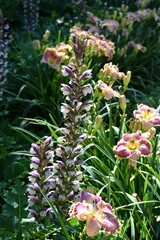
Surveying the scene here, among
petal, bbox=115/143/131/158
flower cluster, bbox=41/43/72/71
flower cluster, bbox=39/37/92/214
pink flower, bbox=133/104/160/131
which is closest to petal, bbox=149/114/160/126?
pink flower, bbox=133/104/160/131

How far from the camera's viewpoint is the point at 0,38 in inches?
122

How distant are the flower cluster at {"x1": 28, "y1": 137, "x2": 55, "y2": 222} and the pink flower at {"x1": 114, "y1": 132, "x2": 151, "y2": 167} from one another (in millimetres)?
400

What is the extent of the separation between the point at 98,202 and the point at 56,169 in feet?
0.96

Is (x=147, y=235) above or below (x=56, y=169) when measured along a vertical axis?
below

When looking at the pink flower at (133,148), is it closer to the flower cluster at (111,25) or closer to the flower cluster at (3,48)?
the flower cluster at (3,48)

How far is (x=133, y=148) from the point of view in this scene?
2.09 m

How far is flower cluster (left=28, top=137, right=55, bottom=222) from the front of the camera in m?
1.77

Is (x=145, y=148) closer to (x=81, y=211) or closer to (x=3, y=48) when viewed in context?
(x=81, y=211)

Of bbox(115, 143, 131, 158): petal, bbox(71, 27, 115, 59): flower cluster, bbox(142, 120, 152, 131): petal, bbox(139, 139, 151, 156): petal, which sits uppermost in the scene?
bbox(71, 27, 115, 59): flower cluster

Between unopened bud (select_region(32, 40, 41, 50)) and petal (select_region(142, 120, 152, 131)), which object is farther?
unopened bud (select_region(32, 40, 41, 50))

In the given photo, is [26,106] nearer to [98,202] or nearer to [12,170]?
[12,170]

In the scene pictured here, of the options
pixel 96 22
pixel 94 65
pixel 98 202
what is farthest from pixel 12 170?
pixel 96 22

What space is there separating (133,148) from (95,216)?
2.25 ft

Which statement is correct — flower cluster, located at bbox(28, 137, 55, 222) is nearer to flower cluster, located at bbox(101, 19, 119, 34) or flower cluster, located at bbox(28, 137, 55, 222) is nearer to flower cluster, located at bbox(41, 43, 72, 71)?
flower cluster, located at bbox(41, 43, 72, 71)
